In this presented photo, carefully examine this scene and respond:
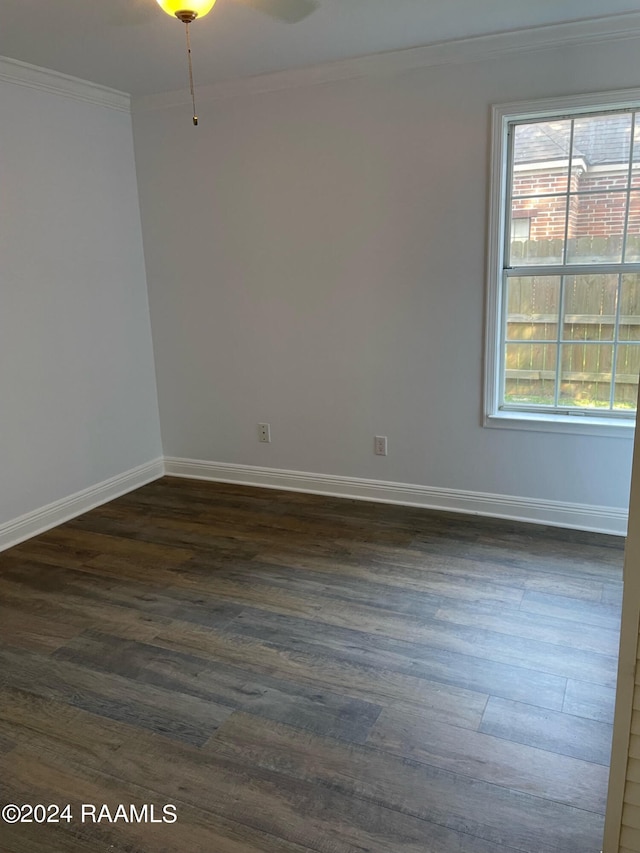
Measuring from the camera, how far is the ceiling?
8.50 feet

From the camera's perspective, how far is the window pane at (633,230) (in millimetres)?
2977

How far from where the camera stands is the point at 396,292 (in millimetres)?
3488

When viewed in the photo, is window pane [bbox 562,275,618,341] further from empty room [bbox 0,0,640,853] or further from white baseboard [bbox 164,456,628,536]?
white baseboard [bbox 164,456,628,536]

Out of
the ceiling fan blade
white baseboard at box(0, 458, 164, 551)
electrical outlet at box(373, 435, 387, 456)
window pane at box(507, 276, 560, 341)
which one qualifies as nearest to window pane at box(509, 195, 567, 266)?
window pane at box(507, 276, 560, 341)

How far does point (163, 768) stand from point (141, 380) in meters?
2.84

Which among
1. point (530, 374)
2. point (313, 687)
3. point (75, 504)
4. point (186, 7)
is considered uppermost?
point (186, 7)

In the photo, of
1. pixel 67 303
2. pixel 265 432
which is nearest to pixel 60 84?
pixel 67 303

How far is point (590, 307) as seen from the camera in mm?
3152

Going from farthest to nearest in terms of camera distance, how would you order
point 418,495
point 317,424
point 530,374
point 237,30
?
point 317,424, point 418,495, point 530,374, point 237,30

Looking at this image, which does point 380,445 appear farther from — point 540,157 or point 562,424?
point 540,157

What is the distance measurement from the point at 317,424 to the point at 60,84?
235 cm

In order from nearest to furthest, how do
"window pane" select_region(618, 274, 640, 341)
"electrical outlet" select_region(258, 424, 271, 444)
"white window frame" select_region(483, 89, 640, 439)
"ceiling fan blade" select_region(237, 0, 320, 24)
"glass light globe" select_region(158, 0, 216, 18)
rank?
"glass light globe" select_region(158, 0, 216, 18), "ceiling fan blade" select_region(237, 0, 320, 24), "white window frame" select_region(483, 89, 640, 439), "window pane" select_region(618, 274, 640, 341), "electrical outlet" select_region(258, 424, 271, 444)

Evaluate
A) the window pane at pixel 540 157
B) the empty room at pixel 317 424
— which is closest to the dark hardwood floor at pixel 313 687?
the empty room at pixel 317 424

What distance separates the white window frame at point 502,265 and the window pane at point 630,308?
0.42m
